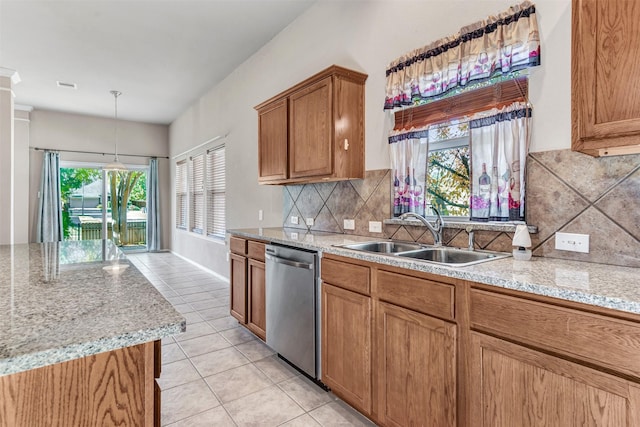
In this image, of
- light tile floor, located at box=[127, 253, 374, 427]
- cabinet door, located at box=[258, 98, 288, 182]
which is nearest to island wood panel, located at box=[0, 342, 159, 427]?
light tile floor, located at box=[127, 253, 374, 427]

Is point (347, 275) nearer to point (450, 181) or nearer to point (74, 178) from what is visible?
point (450, 181)

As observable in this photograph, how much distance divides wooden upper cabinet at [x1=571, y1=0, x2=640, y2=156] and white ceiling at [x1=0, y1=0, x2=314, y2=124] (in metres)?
2.70

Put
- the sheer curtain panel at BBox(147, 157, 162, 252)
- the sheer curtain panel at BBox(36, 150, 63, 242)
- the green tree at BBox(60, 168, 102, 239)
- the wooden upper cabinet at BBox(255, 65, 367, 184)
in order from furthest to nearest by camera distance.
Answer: the sheer curtain panel at BBox(147, 157, 162, 252) < the green tree at BBox(60, 168, 102, 239) < the sheer curtain panel at BBox(36, 150, 63, 242) < the wooden upper cabinet at BBox(255, 65, 367, 184)

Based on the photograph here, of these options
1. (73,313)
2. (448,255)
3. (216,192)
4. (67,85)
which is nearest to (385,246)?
(448,255)

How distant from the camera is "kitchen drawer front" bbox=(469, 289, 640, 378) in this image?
3.31 feet

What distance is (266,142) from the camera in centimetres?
349

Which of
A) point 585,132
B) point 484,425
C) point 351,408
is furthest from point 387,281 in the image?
point 585,132

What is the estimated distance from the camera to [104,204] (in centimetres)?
742

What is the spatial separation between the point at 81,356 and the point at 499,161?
2024mm

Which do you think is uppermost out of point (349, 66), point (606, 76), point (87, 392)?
point (349, 66)

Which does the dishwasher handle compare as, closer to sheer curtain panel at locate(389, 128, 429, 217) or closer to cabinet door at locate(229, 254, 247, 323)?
cabinet door at locate(229, 254, 247, 323)

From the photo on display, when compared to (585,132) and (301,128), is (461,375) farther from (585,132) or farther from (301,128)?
(301,128)

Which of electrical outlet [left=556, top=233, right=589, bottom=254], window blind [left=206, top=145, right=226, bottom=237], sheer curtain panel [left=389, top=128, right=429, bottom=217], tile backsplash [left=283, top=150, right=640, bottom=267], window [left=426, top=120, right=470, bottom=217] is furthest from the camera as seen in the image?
window blind [left=206, top=145, right=226, bottom=237]

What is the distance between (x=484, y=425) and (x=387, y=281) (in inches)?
28.0
